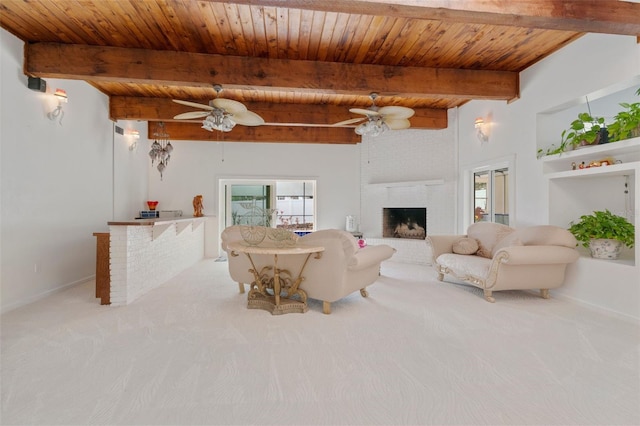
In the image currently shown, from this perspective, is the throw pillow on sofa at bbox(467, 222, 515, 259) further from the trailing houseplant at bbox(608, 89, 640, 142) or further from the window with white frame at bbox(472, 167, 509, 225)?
the trailing houseplant at bbox(608, 89, 640, 142)

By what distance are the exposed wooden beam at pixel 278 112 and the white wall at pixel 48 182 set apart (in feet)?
0.92

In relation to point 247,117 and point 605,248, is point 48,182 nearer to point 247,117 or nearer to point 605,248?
point 247,117

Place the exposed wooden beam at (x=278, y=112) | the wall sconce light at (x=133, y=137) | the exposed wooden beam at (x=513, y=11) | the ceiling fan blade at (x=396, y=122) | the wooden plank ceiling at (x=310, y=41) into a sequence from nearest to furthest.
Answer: the exposed wooden beam at (x=513, y=11), the wooden plank ceiling at (x=310, y=41), the ceiling fan blade at (x=396, y=122), the exposed wooden beam at (x=278, y=112), the wall sconce light at (x=133, y=137)

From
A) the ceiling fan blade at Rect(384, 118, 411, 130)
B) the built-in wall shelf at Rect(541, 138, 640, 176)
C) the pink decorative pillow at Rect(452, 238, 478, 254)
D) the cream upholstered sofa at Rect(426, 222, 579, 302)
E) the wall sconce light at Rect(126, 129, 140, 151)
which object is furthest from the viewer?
the wall sconce light at Rect(126, 129, 140, 151)

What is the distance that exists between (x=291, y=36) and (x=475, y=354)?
3.34 meters

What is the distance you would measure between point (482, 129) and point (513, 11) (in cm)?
296

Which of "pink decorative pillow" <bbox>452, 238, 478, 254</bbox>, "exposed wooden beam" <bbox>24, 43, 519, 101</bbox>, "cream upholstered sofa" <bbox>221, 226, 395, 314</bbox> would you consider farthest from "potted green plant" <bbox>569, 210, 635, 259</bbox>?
"cream upholstered sofa" <bbox>221, 226, 395, 314</bbox>

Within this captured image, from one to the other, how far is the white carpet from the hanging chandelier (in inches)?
135

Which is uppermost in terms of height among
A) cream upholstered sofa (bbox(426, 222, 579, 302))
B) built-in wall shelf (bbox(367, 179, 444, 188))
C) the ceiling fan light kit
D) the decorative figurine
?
the ceiling fan light kit

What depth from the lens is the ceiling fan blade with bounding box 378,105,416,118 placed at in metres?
3.83

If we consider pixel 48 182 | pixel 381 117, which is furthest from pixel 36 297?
pixel 381 117

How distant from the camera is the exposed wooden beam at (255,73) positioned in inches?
136

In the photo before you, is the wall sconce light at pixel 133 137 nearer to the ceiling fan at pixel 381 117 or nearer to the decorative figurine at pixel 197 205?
the decorative figurine at pixel 197 205

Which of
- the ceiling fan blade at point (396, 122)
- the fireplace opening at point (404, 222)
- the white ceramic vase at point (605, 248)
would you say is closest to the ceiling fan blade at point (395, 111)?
the ceiling fan blade at point (396, 122)
